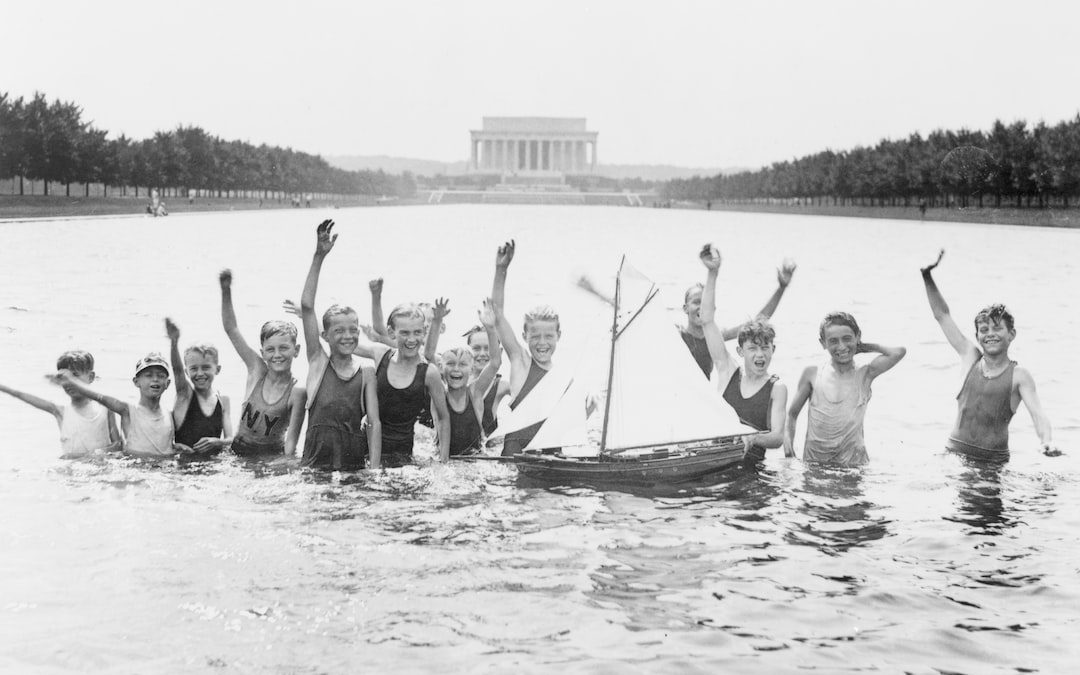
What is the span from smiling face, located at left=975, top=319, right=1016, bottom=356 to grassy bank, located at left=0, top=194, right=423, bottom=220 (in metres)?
55.2

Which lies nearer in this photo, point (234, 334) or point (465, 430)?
point (234, 334)

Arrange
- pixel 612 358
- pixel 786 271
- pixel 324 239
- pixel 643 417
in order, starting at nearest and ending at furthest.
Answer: pixel 324 239
pixel 612 358
pixel 643 417
pixel 786 271

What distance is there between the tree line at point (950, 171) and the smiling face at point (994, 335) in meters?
22.6

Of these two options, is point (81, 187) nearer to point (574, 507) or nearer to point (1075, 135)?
point (1075, 135)

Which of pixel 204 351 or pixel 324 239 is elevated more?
pixel 324 239

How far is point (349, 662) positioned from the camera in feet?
22.6

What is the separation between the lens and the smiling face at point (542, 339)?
11141mm

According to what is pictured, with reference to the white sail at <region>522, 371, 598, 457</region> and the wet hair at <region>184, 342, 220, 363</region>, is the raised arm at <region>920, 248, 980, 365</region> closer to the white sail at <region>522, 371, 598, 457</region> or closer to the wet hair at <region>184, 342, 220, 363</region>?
the white sail at <region>522, 371, 598, 457</region>

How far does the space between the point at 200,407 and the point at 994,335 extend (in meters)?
6.85

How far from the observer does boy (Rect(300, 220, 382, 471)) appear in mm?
10711

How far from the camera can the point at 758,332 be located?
1117 centimetres

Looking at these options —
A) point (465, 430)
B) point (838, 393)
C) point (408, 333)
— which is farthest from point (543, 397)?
point (838, 393)

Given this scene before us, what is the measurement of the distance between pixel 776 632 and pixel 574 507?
3108 mm

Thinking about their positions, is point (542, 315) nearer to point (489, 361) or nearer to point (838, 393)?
point (489, 361)
